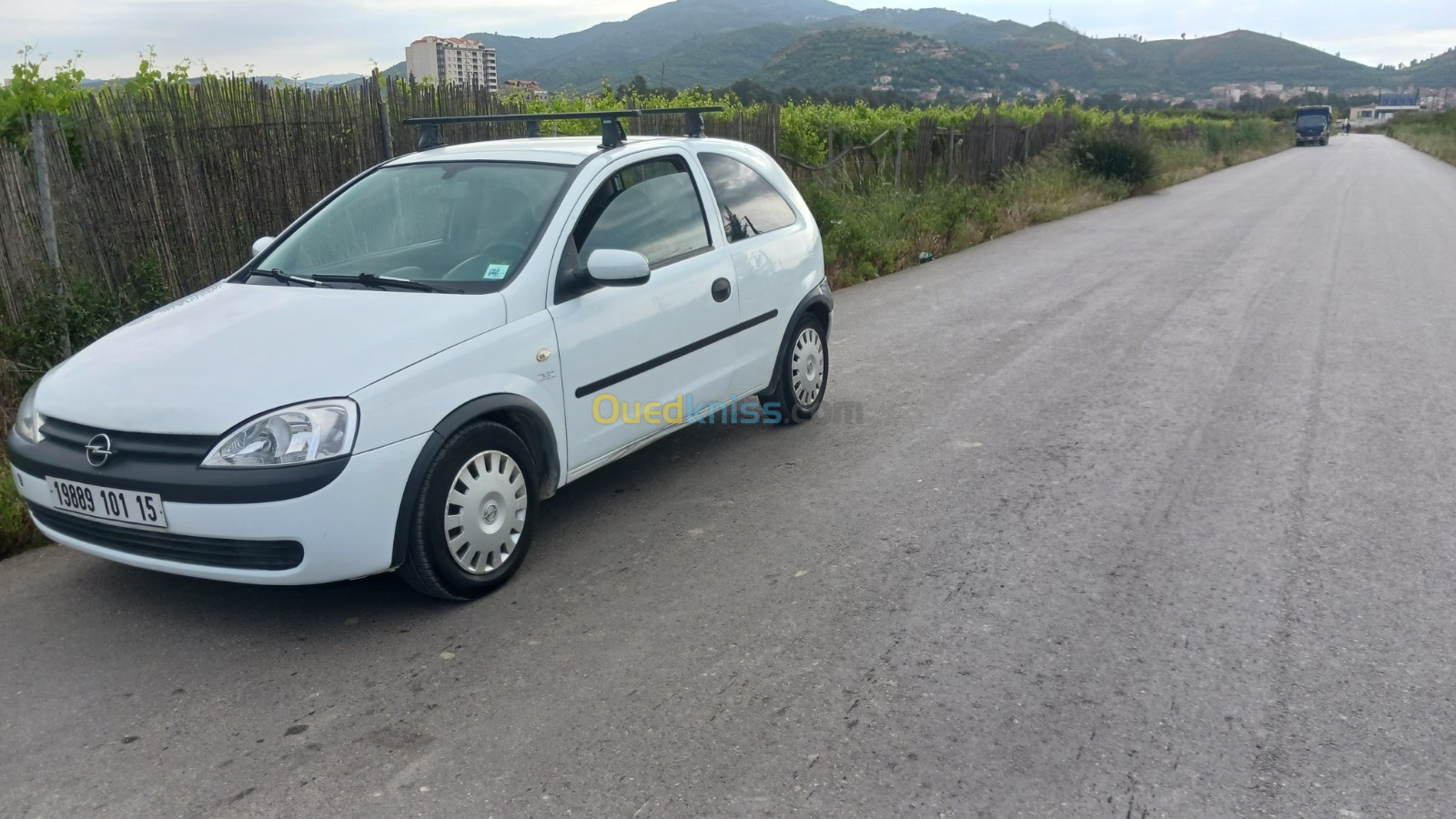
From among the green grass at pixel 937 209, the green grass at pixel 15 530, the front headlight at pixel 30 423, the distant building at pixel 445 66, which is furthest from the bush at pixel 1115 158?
the front headlight at pixel 30 423

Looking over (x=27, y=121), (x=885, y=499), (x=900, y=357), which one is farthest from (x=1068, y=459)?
(x=27, y=121)

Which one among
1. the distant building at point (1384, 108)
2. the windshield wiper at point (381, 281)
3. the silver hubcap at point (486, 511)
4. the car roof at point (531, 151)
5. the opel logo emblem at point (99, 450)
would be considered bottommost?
the silver hubcap at point (486, 511)

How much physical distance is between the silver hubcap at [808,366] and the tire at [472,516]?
2342 mm

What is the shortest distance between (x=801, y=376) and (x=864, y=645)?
281 cm

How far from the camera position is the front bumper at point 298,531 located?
11.7 ft

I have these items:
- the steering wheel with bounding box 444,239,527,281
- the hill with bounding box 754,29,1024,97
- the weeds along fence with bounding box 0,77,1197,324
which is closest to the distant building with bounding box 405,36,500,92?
the weeds along fence with bounding box 0,77,1197,324

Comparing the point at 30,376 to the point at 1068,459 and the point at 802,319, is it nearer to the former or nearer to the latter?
the point at 802,319

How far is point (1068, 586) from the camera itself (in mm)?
4234

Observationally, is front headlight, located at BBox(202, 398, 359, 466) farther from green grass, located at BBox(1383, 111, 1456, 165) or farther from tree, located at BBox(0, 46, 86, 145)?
green grass, located at BBox(1383, 111, 1456, 165)

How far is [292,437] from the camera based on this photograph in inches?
142

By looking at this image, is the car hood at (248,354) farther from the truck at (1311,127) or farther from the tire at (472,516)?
the truck at (1311,127)

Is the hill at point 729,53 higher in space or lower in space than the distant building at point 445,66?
higher

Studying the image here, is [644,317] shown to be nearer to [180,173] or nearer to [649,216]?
[649,216]

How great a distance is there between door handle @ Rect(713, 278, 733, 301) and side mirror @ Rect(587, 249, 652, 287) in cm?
92
